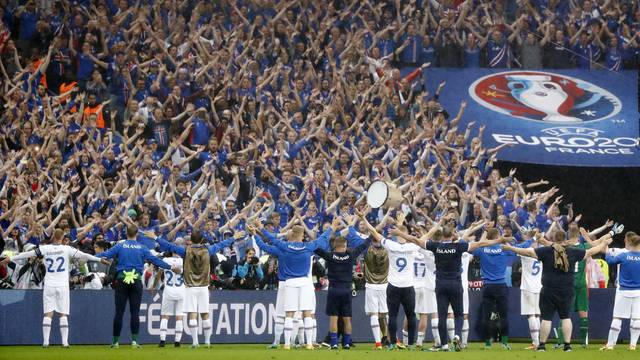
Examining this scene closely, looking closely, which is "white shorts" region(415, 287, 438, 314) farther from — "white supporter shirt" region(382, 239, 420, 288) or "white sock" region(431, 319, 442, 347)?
"white supporter shirt" region(382, 239, 420, 288)

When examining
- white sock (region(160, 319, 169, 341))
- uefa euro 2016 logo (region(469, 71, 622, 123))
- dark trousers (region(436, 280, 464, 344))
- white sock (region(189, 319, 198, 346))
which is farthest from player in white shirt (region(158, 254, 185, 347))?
uefa euro 2016 logo (region(469, 71, 622, 123))

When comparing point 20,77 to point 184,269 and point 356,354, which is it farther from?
point 356,354

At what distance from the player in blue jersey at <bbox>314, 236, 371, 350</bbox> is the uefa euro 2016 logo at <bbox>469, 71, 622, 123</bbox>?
14746 mm

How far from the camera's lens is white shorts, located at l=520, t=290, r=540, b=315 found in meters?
24.9

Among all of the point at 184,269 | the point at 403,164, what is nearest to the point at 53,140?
the point at 184,269

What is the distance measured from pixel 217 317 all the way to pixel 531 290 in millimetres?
6647

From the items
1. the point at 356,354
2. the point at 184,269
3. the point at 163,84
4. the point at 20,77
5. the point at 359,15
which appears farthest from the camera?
the point at 359,15

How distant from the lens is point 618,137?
3647cm

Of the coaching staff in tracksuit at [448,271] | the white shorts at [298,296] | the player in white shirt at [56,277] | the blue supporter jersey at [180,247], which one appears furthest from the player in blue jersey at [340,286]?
the player in white shirt at [56,277]

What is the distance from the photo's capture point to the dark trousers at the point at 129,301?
914 inches

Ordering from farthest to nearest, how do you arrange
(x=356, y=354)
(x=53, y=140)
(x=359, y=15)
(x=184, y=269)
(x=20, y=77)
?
(x=359, y=15)
(x=20, y=77)
(x=53, y=140)
(x=184, y=269)
(x=356, y=354)

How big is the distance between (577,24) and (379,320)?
16665mm

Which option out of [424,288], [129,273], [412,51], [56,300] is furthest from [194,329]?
[412,51]

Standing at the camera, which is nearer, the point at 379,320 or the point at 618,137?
the point at 379,320
